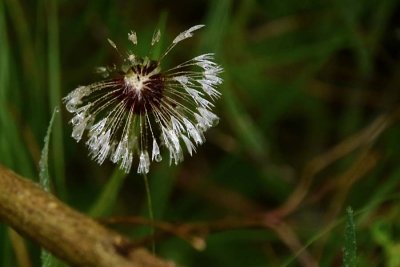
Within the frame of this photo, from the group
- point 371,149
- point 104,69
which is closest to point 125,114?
point 104,69

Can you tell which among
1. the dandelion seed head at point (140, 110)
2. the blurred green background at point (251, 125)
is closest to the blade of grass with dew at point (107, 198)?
the blurred green background at point (251, 125)

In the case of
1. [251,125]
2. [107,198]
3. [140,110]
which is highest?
[251,125]

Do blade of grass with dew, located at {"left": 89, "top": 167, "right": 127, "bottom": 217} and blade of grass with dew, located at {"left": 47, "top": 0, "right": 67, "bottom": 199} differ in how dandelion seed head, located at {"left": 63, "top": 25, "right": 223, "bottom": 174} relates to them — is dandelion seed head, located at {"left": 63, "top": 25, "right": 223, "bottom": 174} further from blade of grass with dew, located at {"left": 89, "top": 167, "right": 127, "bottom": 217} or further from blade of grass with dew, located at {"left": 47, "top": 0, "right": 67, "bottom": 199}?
blade of grass with dew, located at {"left": 47, "top": 0, "right": 67, "bottom": 199}

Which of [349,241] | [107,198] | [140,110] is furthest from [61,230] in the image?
[107,198]

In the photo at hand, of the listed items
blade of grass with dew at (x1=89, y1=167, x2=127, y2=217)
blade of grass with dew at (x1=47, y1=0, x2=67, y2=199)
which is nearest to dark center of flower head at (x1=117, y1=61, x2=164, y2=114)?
blade of grass with dew at (x1=89, y1=167, x2=127, y2=217)

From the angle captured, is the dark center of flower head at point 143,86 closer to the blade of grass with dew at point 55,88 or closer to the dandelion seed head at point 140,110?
the dandelion seed head at point 140,110

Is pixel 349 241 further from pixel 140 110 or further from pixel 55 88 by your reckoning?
pixel 55 88
